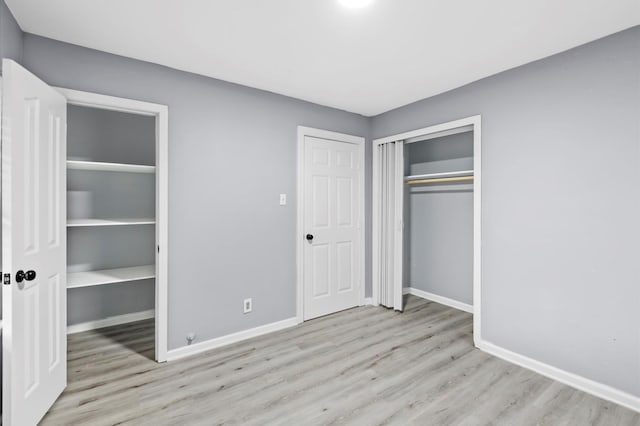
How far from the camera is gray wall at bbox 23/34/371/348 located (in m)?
2.39

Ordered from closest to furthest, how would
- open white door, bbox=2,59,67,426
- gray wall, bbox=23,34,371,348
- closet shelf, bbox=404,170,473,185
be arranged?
1. open white door, bbox=2,59,67,426
2. gray wall, bbox=23,34,371,348
3. closet shelf, bbox=404,170,473,185

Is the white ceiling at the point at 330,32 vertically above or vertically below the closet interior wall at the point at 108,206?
above

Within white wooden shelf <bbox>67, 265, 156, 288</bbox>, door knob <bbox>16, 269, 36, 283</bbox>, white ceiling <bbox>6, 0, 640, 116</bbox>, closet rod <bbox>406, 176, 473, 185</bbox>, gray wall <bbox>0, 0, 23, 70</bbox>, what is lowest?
white wooden shelf <bbox>67, 265, 156, 288</bbox>

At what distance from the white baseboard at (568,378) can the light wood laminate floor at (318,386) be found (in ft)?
0.26

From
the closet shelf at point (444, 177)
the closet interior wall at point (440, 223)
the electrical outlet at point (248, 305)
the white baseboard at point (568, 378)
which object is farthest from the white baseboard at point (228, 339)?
the closet shelf at point (444, 177)

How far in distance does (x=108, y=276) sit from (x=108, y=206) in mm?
850

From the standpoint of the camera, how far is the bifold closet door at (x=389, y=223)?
378 centimetres

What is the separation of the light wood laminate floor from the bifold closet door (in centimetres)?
80

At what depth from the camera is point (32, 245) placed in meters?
1.74

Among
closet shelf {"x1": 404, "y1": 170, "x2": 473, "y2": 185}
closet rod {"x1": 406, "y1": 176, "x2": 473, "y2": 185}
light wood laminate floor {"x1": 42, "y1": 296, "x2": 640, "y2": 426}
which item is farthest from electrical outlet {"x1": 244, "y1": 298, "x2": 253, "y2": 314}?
closet rod {"x1": 406, "y1": 176, "x2": 473, "y2": 185}

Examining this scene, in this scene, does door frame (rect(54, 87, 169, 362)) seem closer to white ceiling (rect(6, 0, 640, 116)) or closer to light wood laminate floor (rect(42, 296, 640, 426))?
light wood laminate floor (rect(42, 296, 640, 426))

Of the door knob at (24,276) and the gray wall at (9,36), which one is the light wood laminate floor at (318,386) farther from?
the gray wall at (9,36)

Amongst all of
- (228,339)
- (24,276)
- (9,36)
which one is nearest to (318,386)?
(228,339)

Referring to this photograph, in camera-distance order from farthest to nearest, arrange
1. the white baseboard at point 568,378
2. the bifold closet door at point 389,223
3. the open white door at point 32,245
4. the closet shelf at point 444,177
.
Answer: the bifold closet door at point 389,223
the closet shelf at point 444,177
the white baseboard at point 568,378
the open white door at point 32,245
